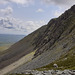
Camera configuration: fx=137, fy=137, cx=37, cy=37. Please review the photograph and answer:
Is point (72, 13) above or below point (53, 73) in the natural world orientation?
above

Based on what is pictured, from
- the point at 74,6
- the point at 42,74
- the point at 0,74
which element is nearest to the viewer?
the point at 42,74

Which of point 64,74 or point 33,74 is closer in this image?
point 64,74

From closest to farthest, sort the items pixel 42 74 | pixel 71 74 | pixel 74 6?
pixel 71 74
pixel 42 74
pixel 74 6

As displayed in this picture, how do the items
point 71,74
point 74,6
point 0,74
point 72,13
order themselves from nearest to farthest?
1. point 71,74
2. point 0,74
3. point 72,13
4. point 74,6

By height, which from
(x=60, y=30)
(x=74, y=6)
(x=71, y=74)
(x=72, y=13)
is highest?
(x=74, y=6)

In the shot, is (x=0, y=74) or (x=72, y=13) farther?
(x=72, y=13)

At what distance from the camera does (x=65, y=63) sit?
4553 cm

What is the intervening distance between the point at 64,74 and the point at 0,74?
4603 inches

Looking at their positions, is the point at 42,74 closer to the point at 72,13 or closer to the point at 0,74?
the point at 0,74

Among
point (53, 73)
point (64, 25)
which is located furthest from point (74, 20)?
point (53, 73)

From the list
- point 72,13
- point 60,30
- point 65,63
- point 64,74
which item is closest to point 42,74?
point 64,74

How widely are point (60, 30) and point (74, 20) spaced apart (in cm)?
1724

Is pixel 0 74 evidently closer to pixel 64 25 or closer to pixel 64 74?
pixel 64 25

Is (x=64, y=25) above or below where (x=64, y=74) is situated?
above
